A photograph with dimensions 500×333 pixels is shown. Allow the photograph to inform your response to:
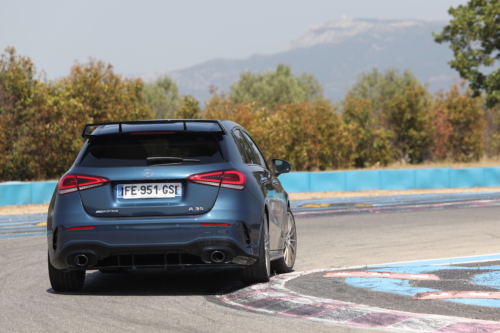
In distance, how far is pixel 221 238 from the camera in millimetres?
6926

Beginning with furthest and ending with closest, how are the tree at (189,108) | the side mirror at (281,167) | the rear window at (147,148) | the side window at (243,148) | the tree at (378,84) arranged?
the tree at (378,84)
the tree at (189,108)
the side mirror at (281,167)
the side window at (243,148)
the rear window at (147,148)

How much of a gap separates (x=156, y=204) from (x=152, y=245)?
1.15 feet

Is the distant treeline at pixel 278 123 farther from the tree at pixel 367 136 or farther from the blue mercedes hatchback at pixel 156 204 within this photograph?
the blue mercedes hatchback at pixel 156 204

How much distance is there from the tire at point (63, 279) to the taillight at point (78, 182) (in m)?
0.81

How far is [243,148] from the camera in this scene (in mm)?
7891

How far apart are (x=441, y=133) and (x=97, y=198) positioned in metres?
53.4

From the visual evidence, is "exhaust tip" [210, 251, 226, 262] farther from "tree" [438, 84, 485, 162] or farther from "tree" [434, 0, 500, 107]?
"tree" [438, 84, 485, 162]

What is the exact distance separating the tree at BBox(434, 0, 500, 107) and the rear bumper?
41650 mm

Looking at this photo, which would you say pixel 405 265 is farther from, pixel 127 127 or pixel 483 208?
pixel 483 208

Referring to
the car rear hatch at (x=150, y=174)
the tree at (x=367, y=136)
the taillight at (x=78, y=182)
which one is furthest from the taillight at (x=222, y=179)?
the tree at (x=367, y=136)

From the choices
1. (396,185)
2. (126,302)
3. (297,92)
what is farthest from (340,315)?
(297,92)

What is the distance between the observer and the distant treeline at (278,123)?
41969 mm

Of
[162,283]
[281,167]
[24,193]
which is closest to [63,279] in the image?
[162,283]

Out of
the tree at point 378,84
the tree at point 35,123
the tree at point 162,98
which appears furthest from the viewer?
the tree at point 378,84
